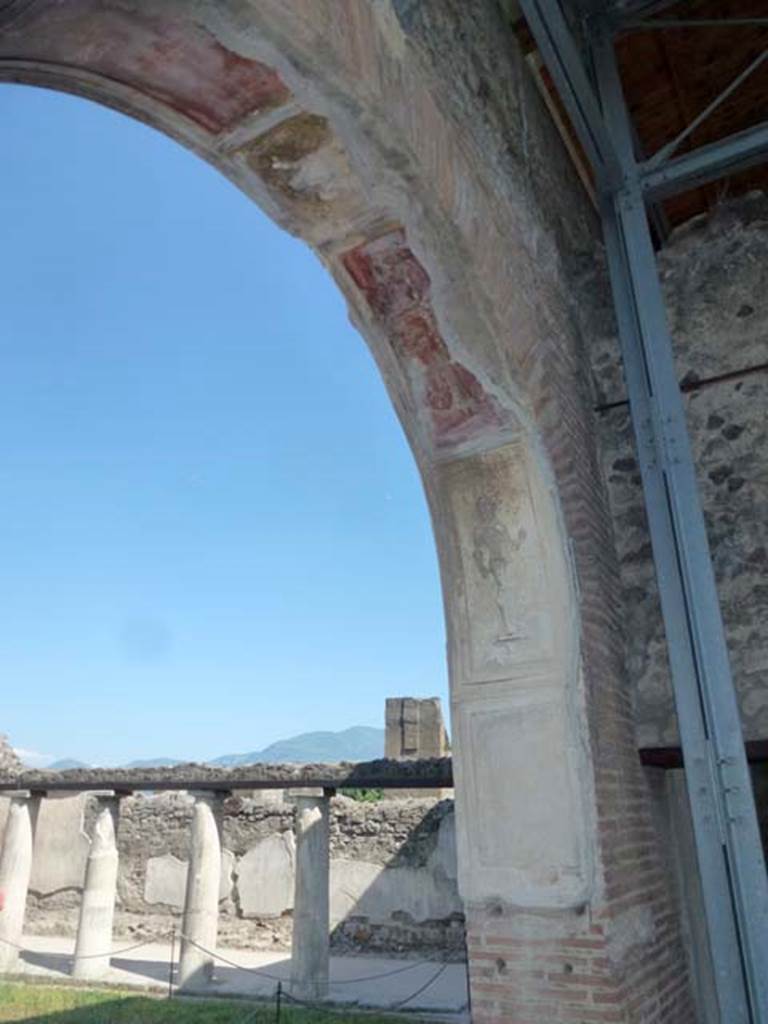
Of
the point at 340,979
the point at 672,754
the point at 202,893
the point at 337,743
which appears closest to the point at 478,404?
the point at 672,754

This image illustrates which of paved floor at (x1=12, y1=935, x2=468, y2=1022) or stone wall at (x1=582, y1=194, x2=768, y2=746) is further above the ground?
stone wall at (x1=582, y1=194, x2=768, y2=746)

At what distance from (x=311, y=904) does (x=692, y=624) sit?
6966 mm

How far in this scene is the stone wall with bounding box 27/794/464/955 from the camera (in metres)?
11.6

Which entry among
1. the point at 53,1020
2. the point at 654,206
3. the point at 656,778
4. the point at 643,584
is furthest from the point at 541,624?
the point at 53,1020

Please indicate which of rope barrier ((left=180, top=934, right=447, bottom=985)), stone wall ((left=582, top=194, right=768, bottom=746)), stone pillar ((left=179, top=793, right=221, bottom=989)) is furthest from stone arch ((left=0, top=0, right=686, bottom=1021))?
stone pillar ((left=179, top=793, right=221, bottom=989))

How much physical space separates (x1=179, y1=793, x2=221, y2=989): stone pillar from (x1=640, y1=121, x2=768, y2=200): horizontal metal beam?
8723 millimetres

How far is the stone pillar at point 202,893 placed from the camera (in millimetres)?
9352

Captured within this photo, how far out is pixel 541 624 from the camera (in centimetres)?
368

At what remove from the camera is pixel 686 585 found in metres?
3.84

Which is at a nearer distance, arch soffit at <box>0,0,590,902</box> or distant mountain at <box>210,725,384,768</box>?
arch soffit at <box>0,0,590,902</box>

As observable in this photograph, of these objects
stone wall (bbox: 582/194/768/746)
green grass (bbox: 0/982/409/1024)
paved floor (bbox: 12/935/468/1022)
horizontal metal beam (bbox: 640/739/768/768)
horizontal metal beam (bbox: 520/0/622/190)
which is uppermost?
horizontal metal beam (bbox: 520/0/622/190)

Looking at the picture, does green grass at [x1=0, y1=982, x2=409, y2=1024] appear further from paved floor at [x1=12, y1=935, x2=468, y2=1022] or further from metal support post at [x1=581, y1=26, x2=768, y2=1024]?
metal support post at [x1=581, y1=26, x2=768, y2=1024]

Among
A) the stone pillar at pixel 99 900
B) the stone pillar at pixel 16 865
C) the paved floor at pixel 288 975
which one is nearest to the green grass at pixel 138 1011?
the paved floor at pixel 288 975

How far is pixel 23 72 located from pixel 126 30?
394mm
